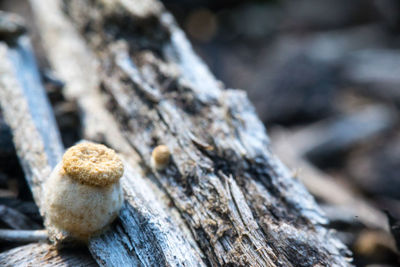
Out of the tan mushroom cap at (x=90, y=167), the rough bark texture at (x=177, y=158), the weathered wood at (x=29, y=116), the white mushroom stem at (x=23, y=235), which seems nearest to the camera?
the tan mushroom cap at (x=90, y=167)

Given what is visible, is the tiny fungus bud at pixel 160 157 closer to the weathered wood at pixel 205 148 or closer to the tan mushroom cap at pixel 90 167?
the weathered wood at pixel 205 148

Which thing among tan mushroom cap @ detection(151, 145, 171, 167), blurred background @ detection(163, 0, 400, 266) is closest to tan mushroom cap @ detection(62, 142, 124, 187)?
tan mushroom cap @ detection(151, 145, 171, 167)

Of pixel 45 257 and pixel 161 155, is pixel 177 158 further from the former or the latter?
pixel 45 257

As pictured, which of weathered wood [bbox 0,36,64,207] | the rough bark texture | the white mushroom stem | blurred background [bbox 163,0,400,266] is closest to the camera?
the rough bark texture

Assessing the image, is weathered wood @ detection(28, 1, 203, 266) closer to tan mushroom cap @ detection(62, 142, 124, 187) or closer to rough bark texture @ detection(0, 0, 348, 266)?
rough bark texture @ detection(0, 0, 348, 266)

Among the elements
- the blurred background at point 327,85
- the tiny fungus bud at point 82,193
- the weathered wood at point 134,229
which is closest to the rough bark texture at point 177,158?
the weathered wood at point 134,229

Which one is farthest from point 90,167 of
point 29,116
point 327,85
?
point 327,85
